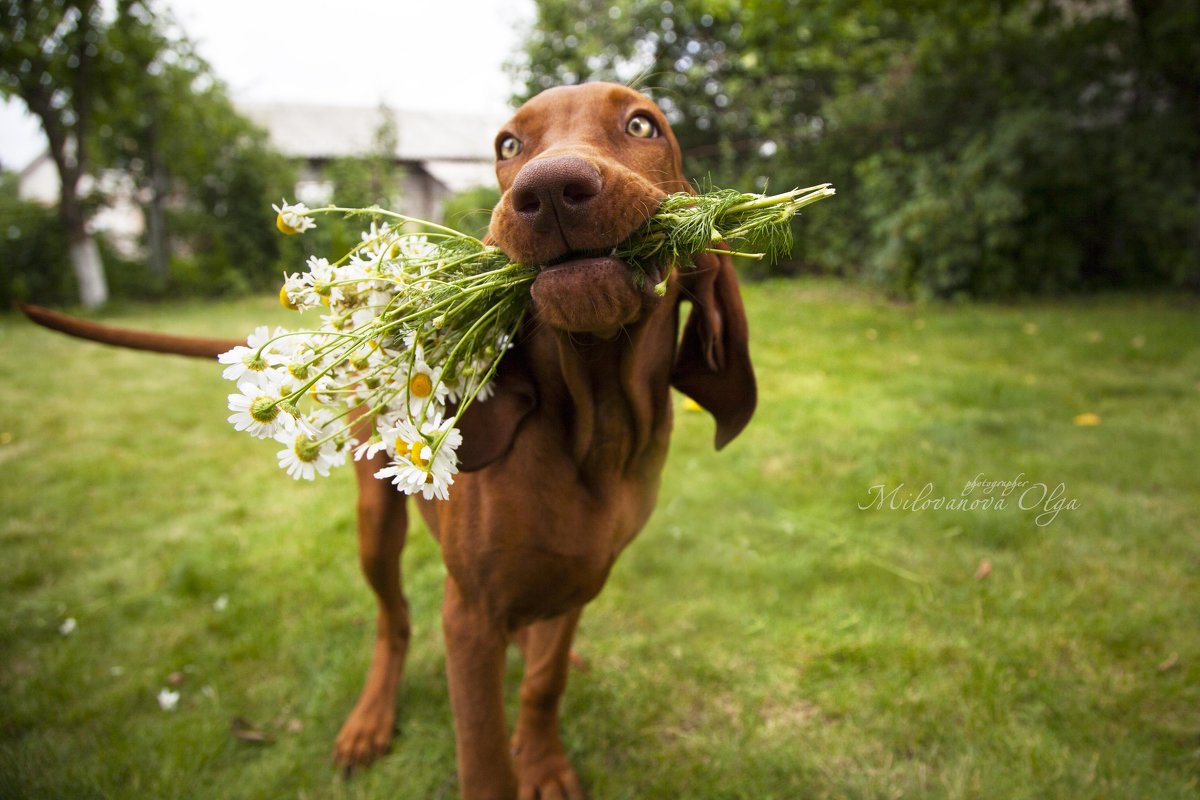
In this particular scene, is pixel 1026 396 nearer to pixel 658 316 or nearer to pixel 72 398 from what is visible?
pixel 658 316

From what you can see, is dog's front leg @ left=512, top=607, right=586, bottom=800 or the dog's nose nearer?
the dog's nose

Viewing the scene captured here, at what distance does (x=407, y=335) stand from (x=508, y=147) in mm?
515

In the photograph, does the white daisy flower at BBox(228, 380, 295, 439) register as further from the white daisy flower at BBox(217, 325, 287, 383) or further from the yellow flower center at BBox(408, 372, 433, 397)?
the yellow flower center at BBox(408, 372, 433, 397)

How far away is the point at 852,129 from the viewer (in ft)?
31.1

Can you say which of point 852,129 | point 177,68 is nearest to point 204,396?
point 852,129

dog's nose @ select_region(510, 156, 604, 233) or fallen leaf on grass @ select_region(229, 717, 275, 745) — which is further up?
dog's nose @ select_region(510, 156, 604, 233)

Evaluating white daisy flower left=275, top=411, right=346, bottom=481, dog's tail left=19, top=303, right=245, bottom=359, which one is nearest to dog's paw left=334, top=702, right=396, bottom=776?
dog's tail left=19, top=303, right=245, bottom=359

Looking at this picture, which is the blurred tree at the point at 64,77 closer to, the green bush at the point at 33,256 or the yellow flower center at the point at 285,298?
the green bush at the point at 33,256

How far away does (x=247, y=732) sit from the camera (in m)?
2.41

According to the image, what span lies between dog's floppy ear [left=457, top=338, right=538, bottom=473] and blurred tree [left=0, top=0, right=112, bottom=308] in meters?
13.7

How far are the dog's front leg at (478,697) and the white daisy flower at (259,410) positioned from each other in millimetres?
688

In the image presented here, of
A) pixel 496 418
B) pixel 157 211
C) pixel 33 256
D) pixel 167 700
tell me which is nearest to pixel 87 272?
pixel 33 256

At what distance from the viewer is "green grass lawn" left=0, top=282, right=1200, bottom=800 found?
2.23 metres

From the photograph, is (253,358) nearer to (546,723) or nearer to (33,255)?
(546,723)
